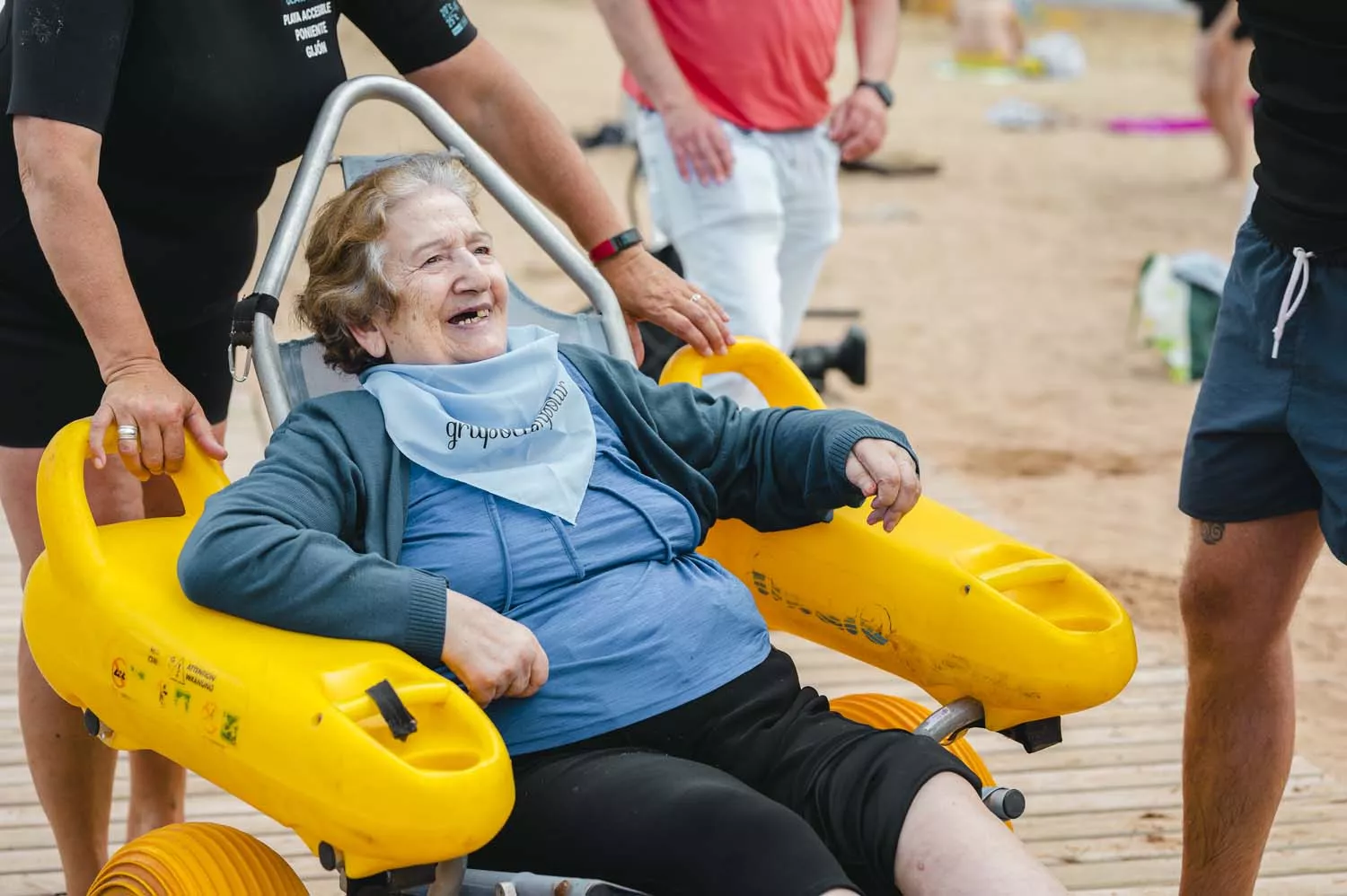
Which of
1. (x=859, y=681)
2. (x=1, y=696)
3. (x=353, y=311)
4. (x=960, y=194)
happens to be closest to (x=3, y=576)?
(x=1, y=696)

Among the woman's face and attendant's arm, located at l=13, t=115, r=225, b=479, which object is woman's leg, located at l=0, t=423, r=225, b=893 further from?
the woman's face

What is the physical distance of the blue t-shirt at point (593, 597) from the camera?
2160 millimetres

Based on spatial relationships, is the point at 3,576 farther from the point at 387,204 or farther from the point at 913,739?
the point at 913,739

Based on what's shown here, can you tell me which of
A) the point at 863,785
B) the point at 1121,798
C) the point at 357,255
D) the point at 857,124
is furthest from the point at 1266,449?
the point at 857,124

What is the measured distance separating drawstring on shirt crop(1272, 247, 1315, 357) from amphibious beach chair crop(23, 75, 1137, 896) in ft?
1.41

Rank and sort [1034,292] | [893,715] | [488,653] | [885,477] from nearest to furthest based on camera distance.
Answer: [488,653]
[885,477]
[893,715]
[1034,292]

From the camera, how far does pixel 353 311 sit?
2.41 metres

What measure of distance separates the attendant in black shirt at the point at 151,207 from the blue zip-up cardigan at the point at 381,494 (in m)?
0.21

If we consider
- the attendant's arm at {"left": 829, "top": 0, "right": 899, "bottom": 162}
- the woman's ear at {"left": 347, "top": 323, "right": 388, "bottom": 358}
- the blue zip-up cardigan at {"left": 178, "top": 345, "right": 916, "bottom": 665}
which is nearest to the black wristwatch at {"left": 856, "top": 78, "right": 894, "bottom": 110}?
the attendant's arm at {"left": 829, "top": 0, "right": 899, "bottom": 162}

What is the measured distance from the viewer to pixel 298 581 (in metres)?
2.01

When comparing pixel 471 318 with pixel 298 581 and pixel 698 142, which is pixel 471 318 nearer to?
pixel 298 581

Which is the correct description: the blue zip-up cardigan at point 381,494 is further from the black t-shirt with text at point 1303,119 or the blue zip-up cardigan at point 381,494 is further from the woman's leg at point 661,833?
the black t-shirt with text at point 1303,119

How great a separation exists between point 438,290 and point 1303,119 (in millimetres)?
1164

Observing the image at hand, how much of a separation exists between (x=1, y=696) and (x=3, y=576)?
0.81 meters
